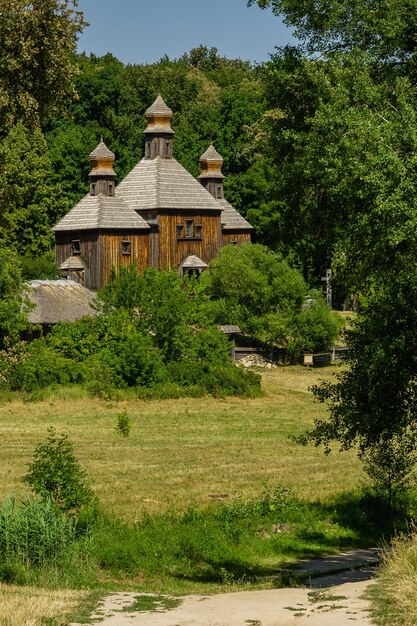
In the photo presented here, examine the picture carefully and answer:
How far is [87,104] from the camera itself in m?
Result: 89.1

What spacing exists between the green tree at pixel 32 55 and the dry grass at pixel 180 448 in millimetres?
7664

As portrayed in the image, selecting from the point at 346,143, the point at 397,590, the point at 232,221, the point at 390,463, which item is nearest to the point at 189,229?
the point at 232,221

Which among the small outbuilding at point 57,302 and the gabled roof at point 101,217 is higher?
the gabled roof at point 101,217

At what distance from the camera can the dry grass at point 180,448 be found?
27.5 m

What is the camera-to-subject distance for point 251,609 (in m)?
15.8

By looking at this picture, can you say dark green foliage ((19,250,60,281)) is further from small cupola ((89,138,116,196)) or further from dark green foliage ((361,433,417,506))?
dark green foliage ((361,433,417,506))

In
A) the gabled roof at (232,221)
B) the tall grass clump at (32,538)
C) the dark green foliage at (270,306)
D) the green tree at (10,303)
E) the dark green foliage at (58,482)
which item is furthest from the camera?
the gabled roof at (232,221)

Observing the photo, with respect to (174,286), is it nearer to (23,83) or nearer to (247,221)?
(23,83)

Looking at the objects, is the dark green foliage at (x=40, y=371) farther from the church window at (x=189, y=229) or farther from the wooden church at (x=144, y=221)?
the church window at (x=189, y=229)

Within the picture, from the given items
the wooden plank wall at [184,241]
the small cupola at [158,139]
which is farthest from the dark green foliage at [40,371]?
the small cupola at [158,139]

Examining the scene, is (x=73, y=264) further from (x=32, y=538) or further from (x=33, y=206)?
(x=32, y=538)

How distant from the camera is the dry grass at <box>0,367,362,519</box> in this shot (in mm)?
27531

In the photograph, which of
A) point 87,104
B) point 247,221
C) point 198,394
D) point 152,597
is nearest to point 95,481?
point 152,597

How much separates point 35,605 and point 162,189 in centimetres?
5153
